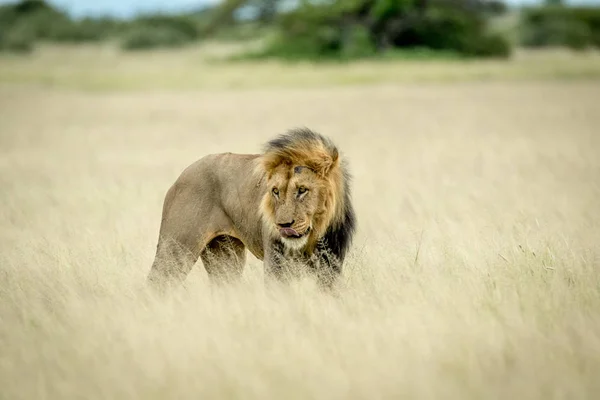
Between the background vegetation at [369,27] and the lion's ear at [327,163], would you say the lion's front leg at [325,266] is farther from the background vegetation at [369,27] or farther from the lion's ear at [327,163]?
the background vegetation at [369,27]

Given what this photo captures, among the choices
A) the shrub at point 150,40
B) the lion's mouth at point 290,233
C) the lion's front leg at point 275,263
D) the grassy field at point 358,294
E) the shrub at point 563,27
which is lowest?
the shrub at point 563,27

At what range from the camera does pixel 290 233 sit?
5.19m

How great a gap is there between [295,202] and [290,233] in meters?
0.19

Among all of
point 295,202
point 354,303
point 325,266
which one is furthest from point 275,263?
point 354,303

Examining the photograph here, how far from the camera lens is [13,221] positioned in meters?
9.70

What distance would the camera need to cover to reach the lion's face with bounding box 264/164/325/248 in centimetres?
519

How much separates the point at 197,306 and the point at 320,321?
80 cm

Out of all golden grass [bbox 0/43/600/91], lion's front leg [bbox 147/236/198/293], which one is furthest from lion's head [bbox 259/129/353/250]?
golden grass [bbox 0/43/600/91]

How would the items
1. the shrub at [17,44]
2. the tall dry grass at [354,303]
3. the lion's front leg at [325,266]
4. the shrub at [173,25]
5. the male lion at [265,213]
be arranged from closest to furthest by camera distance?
the tall dry grass at [354,303] → the male lion at [265,213] → the lion's front leg at [325,266] → the shrub at [17,44] → the shrub at [173,25]

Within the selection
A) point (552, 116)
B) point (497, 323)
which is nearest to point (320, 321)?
point (497, 323)

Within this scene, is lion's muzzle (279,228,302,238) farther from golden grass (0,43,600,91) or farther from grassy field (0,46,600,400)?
golden grass (0,43,600,91)

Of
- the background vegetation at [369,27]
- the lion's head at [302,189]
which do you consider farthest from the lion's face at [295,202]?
the background vegetation at [369,27]

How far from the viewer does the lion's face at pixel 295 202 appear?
5.19m

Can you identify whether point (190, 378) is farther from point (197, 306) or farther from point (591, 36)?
point (591, 36)
